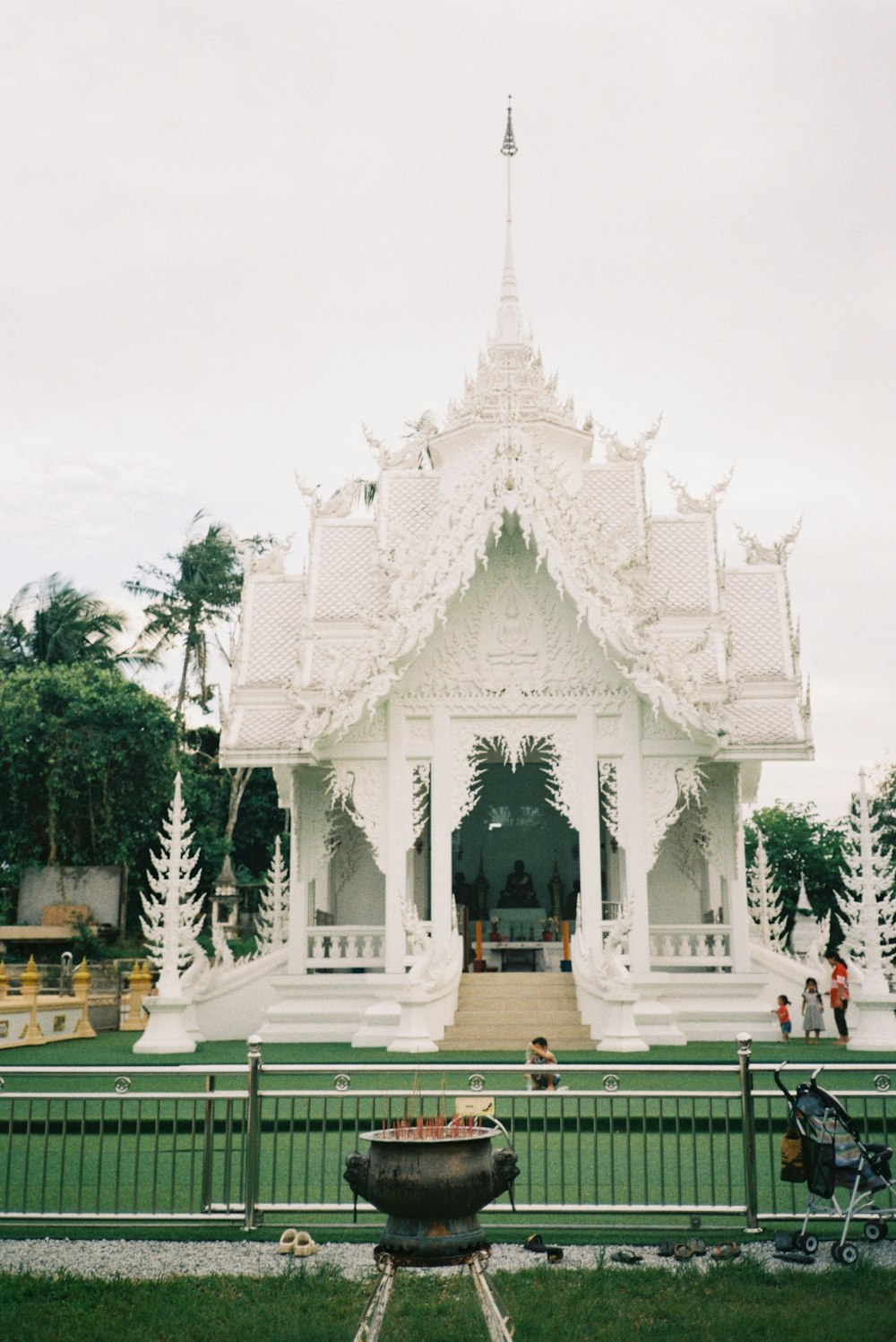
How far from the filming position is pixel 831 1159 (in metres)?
5.62

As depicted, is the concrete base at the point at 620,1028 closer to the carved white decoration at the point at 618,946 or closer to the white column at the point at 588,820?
the carved white decoration at the point at 618,946

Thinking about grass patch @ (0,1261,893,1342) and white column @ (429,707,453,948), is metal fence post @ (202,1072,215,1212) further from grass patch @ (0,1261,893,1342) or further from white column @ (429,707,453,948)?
white column @ (429,707,453,948)

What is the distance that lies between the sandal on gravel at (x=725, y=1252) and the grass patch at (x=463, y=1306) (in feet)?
0.54

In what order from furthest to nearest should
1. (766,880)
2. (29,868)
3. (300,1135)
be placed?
(29,868) → (766,880) → (300,1135)

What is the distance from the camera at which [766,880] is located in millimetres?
18109

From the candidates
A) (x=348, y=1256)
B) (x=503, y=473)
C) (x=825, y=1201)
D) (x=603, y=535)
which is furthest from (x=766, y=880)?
(x=348, y=1256)

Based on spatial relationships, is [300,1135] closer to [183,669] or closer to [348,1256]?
[348,1256]

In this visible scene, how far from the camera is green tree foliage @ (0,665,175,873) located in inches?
1134

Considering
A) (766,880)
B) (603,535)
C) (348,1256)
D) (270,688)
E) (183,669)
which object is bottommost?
(348,1256)

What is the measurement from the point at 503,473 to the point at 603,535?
140cm

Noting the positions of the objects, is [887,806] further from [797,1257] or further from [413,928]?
[797,1257]

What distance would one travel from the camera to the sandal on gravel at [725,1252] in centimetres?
550

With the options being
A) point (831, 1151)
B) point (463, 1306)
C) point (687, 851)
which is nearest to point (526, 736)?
point (687, 851)

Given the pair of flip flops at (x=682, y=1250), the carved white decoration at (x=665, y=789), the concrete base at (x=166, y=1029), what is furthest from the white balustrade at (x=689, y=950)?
the pair of flip flops at (x=682, y=1250)
